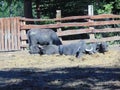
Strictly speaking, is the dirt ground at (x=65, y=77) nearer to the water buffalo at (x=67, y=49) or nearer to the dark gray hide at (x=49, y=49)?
the water buffalo at (x=67, y=49)

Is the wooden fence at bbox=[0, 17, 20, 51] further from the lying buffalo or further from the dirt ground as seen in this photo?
the dirt ground

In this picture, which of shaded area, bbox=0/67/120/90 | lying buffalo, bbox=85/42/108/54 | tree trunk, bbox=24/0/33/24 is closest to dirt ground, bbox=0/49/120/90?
shaded area, bbox=0/67/120/90

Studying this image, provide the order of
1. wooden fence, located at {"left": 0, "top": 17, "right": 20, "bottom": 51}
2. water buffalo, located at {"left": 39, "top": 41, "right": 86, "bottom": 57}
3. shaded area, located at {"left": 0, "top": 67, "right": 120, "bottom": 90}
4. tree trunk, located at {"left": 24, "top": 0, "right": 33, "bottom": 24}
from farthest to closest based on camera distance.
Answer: tree trunk, located at {"left": 24, "top": 0, "right": 33, "bottom": 24} → wooden fence, located at {"left": 0, "top": 17, "right": 20, "bottom": 51} → water buffalo, located at {"left": 39, "top": 41, "right": 86, "bottom": 57} → shaded area, located at {"left": 0, "top": 67, "right": 120, "bottom": 90}

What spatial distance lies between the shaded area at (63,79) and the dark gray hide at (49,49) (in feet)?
16.5

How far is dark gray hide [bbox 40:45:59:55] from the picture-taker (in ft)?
55.2

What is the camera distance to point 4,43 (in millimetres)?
20797

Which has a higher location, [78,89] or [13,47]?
[78,89]

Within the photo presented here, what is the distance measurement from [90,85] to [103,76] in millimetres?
1291

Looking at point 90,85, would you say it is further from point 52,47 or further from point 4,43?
point 4,43

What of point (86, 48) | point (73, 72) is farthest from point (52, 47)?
point (73, 72)

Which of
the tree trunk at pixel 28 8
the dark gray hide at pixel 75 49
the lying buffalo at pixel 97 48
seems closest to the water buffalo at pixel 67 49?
the dark gray hide at pixel 75 49

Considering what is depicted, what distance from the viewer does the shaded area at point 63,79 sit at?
28.6 feet

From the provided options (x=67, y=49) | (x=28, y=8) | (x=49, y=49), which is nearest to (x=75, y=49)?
(x=67, y=49)

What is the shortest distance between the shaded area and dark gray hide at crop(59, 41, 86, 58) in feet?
12.8
